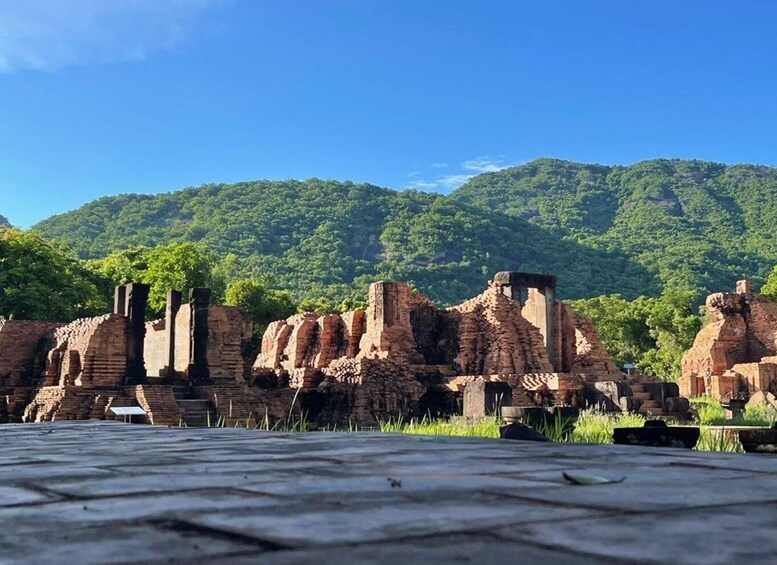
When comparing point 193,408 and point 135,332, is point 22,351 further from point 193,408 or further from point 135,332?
point 193,408

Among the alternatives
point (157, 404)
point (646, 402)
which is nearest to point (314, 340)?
point (157, 404)

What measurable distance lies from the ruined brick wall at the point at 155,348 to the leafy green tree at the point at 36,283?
10832 mm

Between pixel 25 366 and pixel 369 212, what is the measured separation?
77.5m

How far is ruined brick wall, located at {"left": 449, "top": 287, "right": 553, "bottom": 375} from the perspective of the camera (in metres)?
25.7

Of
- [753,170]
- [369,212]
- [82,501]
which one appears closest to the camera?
[82,501]

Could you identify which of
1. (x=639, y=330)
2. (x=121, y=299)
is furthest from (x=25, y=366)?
(x=639, y=330)

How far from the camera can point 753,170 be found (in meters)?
133

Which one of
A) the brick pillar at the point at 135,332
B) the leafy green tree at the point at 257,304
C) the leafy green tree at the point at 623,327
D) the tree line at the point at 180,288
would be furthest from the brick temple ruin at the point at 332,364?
the leafy green tree at the point at 623,327

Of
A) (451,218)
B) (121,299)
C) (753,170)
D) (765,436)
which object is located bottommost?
(765,436)

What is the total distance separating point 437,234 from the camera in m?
87.8

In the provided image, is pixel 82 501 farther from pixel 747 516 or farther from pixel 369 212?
pixel 369 212

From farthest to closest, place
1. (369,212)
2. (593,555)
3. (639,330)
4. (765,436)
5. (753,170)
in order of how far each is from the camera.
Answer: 1. (753,170)
2. (369,212)
3. (639,330)
4. (765,436)
5. (593,555)

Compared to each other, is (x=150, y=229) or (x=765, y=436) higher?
(x=150, y=229)

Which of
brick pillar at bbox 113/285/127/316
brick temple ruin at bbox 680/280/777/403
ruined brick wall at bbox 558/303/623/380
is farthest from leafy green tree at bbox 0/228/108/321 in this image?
brick temple ruin at bbox 680/280/777/403
